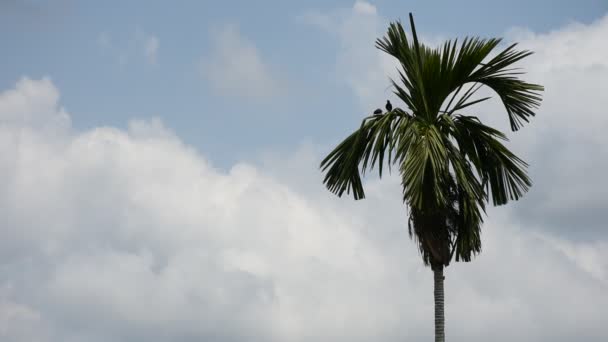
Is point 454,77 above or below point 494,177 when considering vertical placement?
above

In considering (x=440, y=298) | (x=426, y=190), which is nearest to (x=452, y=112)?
(x=426, y=190)

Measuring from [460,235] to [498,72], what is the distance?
2.94 m

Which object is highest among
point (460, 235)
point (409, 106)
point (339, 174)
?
point (409, 106)

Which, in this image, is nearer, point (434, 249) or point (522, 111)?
point (434, 249)

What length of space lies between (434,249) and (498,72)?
132 inches

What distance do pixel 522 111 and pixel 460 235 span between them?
275 cm

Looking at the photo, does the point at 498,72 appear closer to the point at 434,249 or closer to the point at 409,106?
the point at 409,106

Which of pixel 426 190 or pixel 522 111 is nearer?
pixel 426 190

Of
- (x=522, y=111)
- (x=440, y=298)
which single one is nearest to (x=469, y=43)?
(x=522, y=111)

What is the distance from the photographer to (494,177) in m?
16.9

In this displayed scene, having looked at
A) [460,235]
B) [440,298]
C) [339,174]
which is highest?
[339,174]

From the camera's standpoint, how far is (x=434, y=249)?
15758mm

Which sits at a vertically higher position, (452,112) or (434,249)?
(452,112)

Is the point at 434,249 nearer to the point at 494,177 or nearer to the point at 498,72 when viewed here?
the point at 494,177
